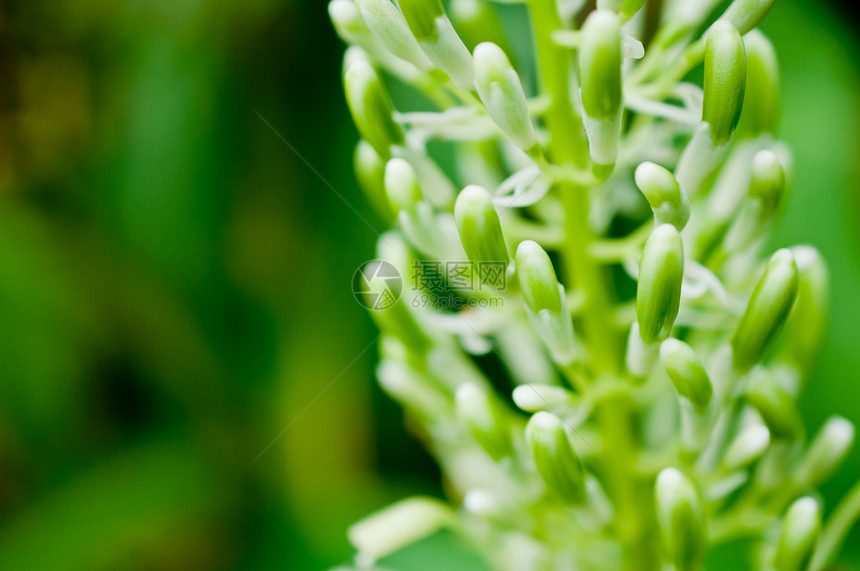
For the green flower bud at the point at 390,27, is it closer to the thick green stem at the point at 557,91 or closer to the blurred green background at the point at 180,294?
the thick green stem at the point at 557,91

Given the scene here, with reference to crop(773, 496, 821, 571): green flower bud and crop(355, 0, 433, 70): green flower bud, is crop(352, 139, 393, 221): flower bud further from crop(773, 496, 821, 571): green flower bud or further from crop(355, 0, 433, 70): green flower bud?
crop(773, 496, 821, 571): green flower bud

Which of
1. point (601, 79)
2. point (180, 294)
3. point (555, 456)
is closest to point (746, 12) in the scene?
point (601, 79)

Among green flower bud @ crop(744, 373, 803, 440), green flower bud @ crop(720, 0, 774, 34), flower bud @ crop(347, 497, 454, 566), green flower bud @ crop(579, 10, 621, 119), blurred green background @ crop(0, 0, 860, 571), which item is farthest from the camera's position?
blurred green background @ crop(0, 0, 860, 571)

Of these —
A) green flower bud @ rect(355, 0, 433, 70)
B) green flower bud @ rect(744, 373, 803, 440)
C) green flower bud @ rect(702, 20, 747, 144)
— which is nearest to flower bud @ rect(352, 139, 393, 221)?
green flower bud @ rect(355, 0, 433, 70)

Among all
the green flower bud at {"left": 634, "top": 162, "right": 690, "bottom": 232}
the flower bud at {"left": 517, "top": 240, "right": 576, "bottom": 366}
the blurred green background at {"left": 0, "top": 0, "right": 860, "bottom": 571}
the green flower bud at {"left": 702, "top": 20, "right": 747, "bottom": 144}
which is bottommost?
the blurred green background at {"left": 0, "top": 0, "right": 860, "bottom": 571}

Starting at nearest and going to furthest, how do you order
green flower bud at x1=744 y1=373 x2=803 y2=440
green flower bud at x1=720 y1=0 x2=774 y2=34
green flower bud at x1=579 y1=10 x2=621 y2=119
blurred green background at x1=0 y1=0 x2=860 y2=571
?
1. green flower bud at x1=579 y1=10 x2=621 y2=119
2. green flower bud at x1=720 y1=0 x2=774 y2=34
3. green flower bud at x1=744 y1=373 x2=803 y2=440
4. blurred green background at x1=0 y1=0 x2=860 y2=571

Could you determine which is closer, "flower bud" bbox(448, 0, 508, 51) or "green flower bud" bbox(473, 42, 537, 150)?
"green flower bud" bbox(473, 42, 537, 150)

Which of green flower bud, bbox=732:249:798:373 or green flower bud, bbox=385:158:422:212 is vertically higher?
green flower bud, bbox=385:158:422:212

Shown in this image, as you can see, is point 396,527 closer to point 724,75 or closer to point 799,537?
point 799,537
